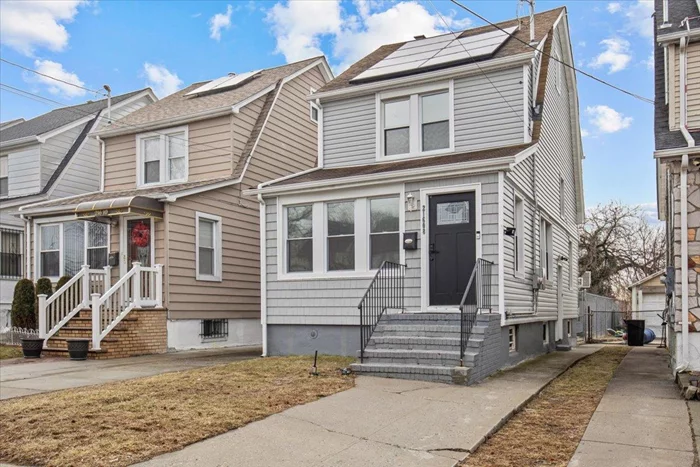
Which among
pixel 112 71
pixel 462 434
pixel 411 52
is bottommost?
pixel 462 434

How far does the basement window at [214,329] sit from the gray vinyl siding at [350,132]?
482 centimetres

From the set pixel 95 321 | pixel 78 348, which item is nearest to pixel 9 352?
pixel 78 348

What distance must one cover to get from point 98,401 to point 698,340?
789cm

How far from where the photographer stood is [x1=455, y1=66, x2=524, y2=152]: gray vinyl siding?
11750 mm

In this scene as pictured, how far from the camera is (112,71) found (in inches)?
798

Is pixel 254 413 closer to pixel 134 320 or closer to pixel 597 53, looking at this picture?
pixel 134 320

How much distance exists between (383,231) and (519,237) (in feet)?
8.51

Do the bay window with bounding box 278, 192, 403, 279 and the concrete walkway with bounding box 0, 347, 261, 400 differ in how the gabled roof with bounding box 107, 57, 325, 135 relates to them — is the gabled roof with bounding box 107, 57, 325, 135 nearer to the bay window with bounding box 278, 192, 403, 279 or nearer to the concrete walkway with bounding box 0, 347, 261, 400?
the bay window with bounding box 278, 192, 403, 279

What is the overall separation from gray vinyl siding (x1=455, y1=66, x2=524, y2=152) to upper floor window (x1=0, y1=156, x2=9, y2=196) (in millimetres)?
14634

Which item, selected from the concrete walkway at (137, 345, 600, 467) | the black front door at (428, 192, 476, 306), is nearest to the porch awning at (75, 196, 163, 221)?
the black front door at (428, 192, 476, 306)

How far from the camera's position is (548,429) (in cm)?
618

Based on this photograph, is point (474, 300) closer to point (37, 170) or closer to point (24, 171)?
point (37, 170)

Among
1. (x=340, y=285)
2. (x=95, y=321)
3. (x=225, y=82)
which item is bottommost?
(x=95, y=321)

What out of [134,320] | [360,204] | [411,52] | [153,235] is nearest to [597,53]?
[411,52]
